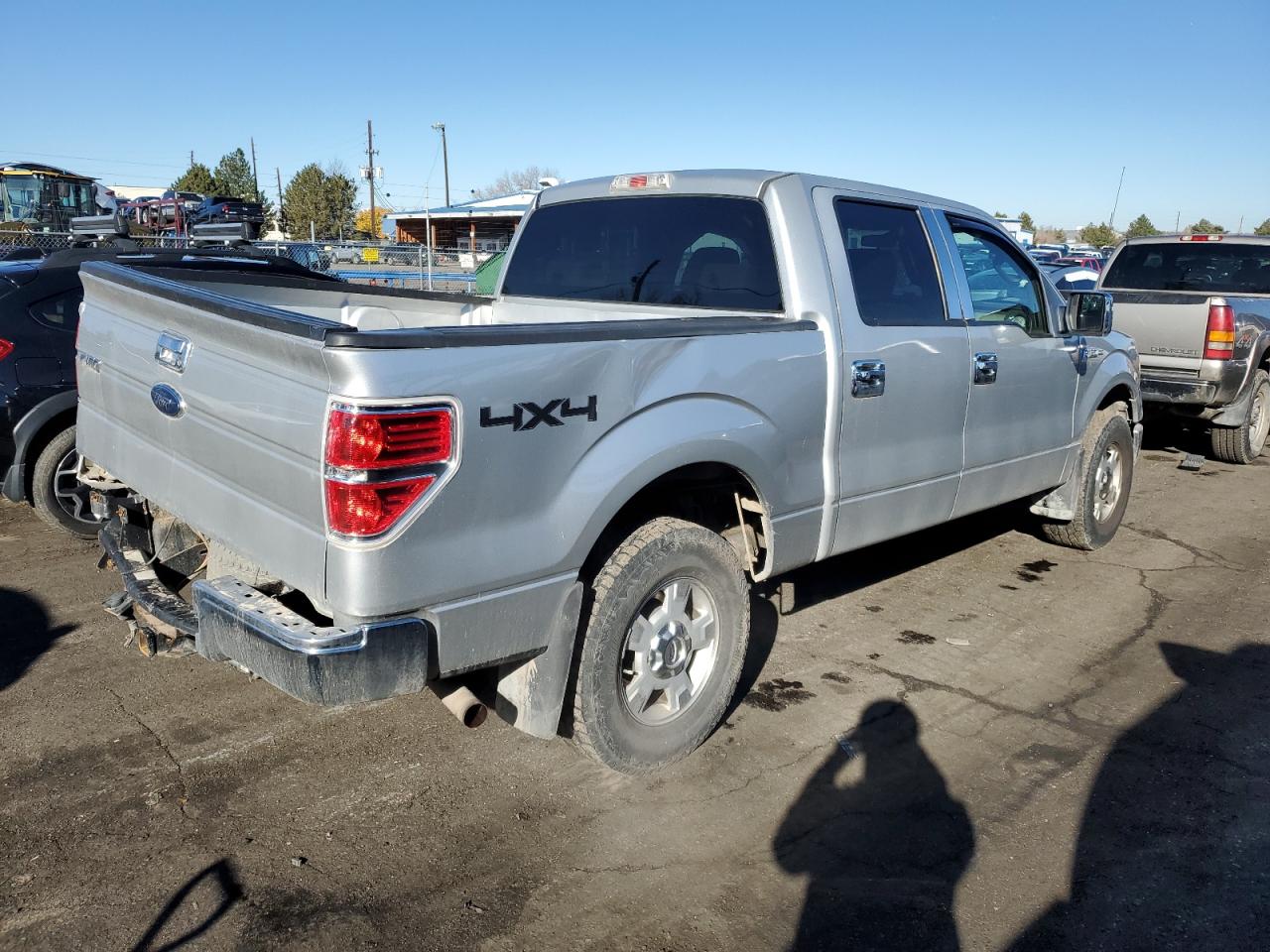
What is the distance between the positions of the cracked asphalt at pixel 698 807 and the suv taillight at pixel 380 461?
3.71 feet

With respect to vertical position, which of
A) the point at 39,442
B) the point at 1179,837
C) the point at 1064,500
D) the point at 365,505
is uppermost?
the point at 365,505

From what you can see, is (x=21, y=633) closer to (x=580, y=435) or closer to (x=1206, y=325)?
(x=580, y=435)

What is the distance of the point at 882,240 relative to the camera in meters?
4.46

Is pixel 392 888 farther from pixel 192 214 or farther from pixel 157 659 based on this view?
pixel 192 214

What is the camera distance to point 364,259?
1980 cm

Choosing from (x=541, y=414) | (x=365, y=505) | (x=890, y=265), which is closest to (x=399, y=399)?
(x=365, y=505)

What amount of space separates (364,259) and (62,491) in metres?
14.7

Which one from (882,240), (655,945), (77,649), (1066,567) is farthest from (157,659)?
(1066,567)

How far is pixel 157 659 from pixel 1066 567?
505cm

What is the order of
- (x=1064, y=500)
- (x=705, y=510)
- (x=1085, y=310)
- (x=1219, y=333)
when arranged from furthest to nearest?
(x=1219, y=333) → (x=1064, y=500) → (x=1085, y=310) → (x=705, y=510)

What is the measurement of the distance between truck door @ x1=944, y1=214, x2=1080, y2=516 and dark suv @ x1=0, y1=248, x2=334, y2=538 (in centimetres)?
409

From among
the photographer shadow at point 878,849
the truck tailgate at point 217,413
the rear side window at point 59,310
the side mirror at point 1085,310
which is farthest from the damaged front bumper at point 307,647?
the side mirror at point 1085,310

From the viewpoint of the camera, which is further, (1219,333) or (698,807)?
(1219,333)

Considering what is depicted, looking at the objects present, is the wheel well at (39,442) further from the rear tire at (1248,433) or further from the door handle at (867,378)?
the rear tire at (1248,433)
